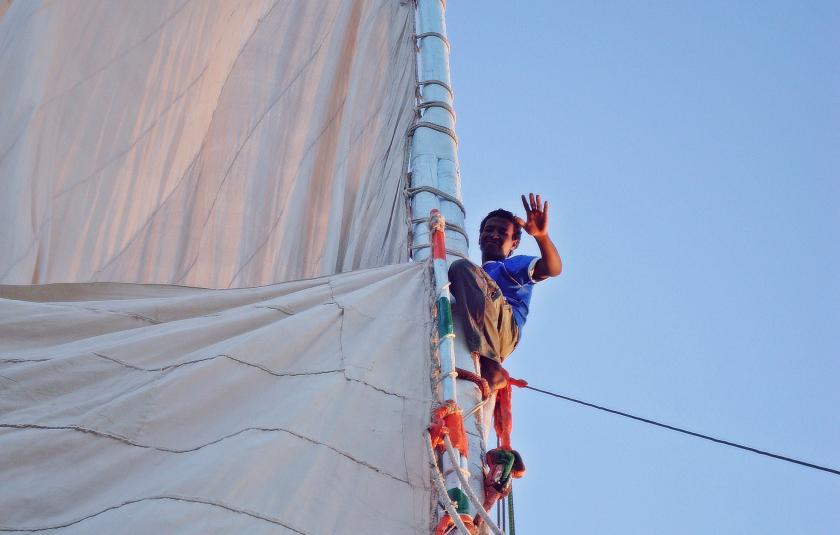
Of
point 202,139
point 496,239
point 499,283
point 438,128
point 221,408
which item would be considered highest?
point 202,139

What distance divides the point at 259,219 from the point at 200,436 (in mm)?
2139

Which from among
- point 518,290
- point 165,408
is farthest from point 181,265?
point 165,408

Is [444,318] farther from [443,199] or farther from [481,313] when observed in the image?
[443,199]

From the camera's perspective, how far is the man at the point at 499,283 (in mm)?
3623

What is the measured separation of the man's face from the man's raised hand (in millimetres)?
529

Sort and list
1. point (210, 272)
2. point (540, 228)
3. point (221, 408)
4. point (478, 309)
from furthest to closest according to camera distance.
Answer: point (210, 272) < point (540, 228) < point (478, 309) < point (221, 408)

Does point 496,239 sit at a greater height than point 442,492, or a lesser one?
greater

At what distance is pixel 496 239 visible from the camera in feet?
15.6

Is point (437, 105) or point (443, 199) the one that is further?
point (437, 105)

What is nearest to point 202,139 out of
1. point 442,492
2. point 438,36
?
point 438,36

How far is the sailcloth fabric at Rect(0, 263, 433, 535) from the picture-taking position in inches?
103

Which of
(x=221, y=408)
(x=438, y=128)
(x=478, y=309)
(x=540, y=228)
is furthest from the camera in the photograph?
(x=438, y=128)

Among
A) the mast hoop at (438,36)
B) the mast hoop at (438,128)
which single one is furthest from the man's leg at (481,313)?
the mast hoop at (438,36)

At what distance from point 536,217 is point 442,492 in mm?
1728
